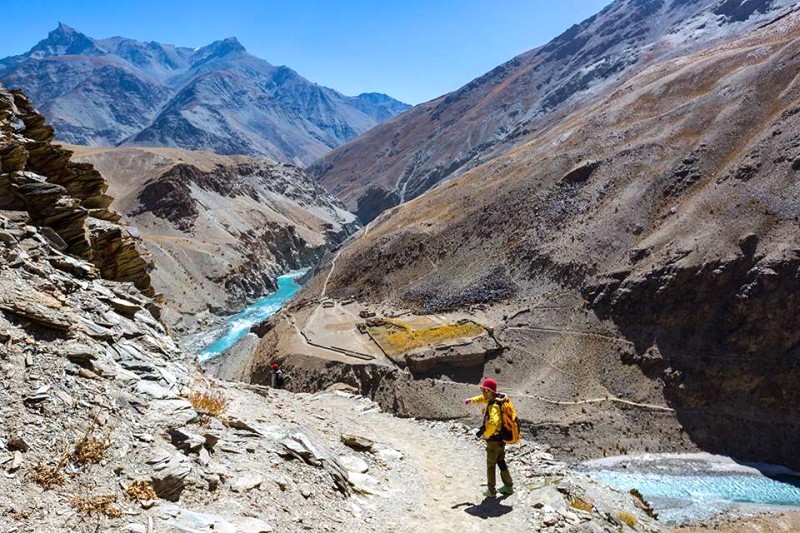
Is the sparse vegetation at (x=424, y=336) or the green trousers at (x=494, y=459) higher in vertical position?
the green trousers at (x=494, y=459)

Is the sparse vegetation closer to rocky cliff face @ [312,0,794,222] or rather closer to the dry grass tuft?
the dry grass tuft

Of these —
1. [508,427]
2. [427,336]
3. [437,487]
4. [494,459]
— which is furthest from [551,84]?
[508,427]

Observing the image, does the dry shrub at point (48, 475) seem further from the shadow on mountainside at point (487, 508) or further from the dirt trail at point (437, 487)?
the shadow on mountainside at point (487, 508)

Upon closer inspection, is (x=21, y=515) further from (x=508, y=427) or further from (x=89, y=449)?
(x=508, y=427)

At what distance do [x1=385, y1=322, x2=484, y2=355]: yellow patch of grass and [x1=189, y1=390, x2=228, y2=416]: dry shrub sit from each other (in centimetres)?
2907

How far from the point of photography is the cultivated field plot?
42312mm

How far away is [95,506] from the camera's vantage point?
675cm

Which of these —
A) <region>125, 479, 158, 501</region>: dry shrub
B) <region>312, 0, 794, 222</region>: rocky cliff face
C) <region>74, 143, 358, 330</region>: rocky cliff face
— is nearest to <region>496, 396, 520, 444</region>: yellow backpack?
<region>125, 479, 158, 501</region>: dry shrub

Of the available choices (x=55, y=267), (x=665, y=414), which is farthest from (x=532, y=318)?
(x=55, y=267)

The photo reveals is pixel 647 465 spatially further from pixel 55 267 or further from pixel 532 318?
pixel 55 267

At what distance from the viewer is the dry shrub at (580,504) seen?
11908mm

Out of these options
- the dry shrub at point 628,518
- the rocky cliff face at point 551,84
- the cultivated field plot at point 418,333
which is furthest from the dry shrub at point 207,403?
the rocky cliff face at point 551,84

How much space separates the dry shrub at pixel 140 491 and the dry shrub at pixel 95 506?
366 mm

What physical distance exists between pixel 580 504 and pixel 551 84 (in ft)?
543
